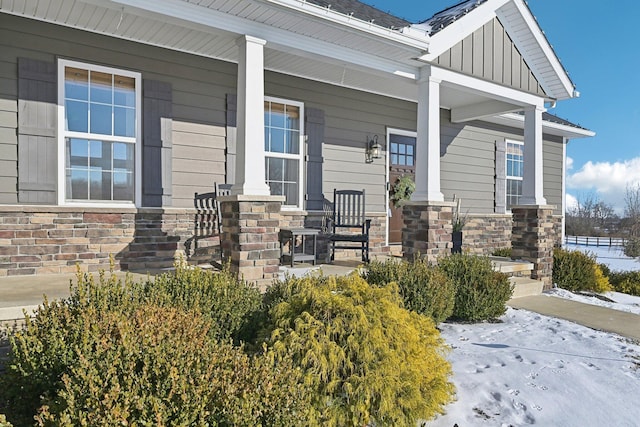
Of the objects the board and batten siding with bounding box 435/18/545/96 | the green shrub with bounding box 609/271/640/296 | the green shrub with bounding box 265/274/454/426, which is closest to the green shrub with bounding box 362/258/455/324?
the green shrub with bounding box 265/274/454/426

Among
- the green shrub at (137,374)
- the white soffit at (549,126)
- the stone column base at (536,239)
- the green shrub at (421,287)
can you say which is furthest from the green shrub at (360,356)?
the white soffit at (549,126)

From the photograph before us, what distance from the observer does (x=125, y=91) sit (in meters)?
4.94

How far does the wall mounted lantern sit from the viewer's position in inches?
271

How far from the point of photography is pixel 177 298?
9.00 ft

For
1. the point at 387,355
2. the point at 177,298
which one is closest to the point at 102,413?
the point at 177,298

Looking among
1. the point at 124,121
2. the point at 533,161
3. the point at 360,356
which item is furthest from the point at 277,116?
the point at 360,356

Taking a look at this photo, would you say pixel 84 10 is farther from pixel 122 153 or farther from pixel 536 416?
pixel 536 416

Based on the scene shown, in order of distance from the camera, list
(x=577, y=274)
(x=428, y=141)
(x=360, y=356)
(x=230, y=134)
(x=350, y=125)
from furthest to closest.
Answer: (x=350, y=125) → (x=577, y=274) → (x=230, y=134) → (x=428, y=141) → (x=360, y=356)

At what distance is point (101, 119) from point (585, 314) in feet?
19.3

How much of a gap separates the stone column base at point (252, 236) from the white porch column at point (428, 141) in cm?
218

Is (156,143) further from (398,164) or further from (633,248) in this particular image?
(633,248)

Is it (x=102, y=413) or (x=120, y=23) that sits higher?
(x=120, y=23)

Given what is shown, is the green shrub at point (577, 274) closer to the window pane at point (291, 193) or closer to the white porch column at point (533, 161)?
the white porch column at point (533, 161)

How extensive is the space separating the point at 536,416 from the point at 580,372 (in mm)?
862
